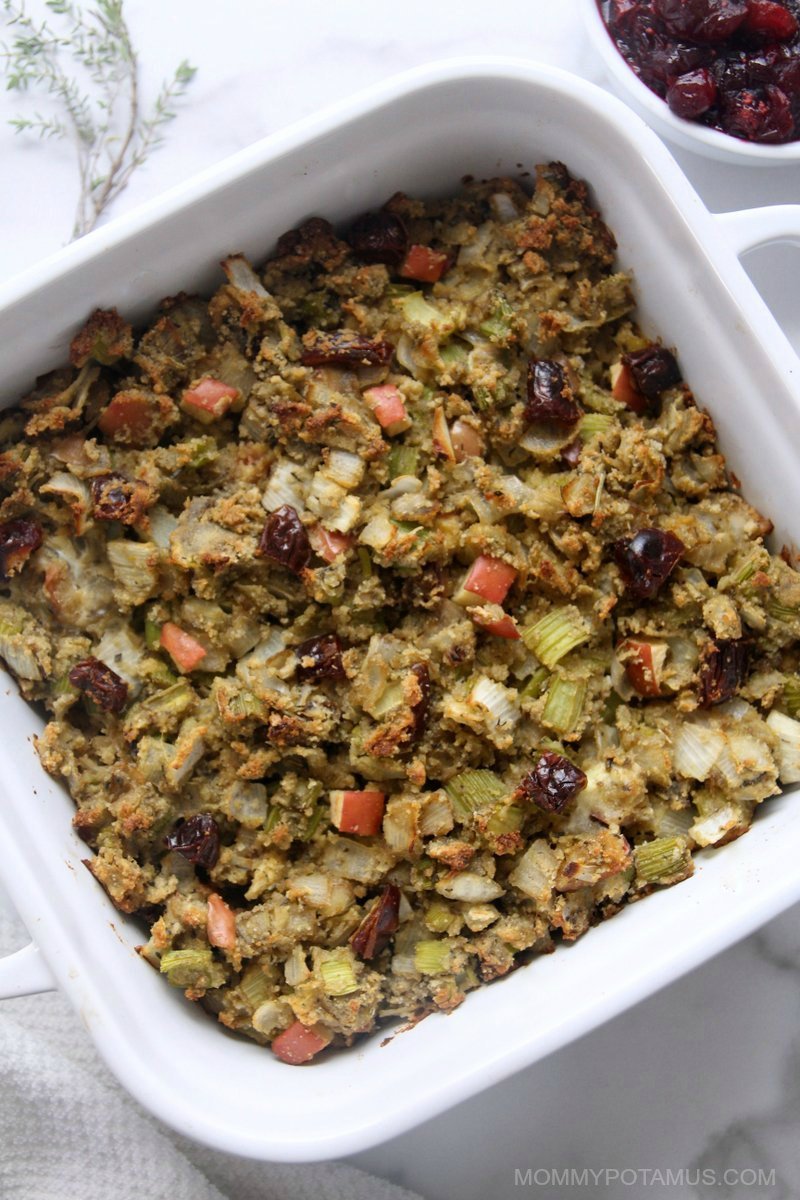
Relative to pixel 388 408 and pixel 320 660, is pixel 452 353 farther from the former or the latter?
pixel 320 660

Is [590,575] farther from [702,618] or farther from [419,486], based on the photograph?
[419,486]

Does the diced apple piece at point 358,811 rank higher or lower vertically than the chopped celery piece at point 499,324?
lower

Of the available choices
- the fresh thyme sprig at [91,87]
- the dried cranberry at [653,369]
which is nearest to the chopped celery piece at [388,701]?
the dried cranberry at [653,369]

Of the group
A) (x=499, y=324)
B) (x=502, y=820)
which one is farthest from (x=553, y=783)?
(x=499, y=324)

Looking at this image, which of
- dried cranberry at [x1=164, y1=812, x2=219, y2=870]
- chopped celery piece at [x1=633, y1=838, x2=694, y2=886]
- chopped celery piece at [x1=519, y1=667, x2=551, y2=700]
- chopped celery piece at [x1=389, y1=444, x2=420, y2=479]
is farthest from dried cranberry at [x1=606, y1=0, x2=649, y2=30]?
dried cranberry at [x1=164, y1=812, x2=219, y2=870]

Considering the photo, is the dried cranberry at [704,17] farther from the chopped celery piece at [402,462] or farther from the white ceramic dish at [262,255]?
the chopped celery piece at [402,462]

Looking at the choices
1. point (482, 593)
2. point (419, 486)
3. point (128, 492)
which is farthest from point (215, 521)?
point (482, 593)

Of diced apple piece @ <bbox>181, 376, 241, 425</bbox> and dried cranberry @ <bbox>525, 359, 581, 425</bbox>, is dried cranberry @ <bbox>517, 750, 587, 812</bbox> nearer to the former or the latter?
dried cranberry @ <bbox>525, 359, 581, 425</bbox>
